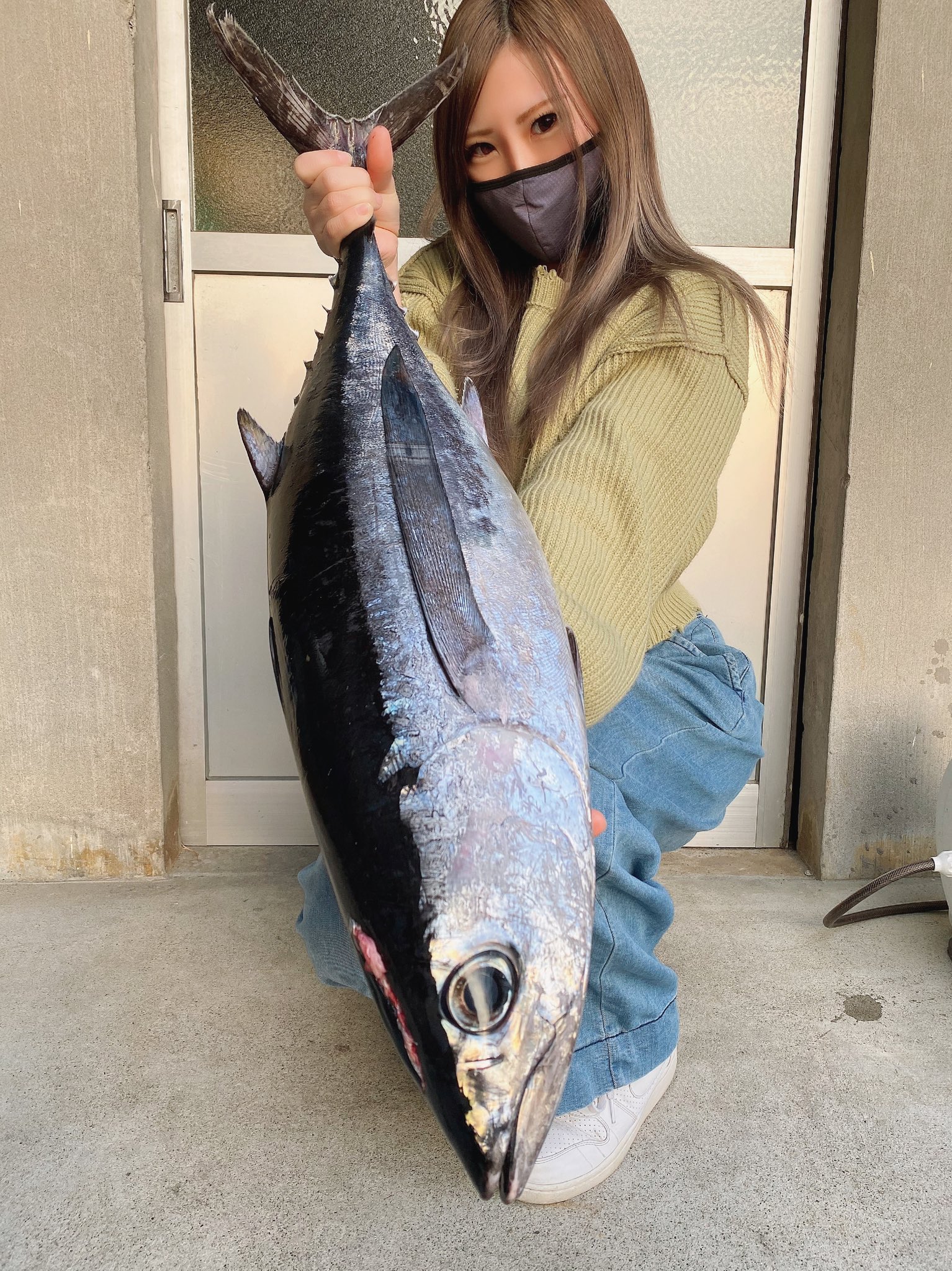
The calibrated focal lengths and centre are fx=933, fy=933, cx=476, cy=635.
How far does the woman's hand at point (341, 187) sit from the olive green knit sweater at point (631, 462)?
0.34 metres

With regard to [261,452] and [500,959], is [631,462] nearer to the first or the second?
[261,452]

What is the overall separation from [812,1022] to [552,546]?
125cm

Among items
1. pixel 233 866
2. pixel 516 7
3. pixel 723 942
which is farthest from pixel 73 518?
pixel 723 942

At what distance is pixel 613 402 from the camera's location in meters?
Result: 1.35

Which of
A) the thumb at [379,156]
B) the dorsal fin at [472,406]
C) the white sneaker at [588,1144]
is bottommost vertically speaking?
the white sneaker at [588,1144]

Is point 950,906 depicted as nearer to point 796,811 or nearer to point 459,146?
point 796,811

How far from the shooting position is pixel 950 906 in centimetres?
200

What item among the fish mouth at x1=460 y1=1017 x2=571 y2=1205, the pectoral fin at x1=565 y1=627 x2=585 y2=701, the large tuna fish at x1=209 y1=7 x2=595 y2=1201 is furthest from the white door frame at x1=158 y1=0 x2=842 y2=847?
the fish mouth at x1=460 y1=1017 x2=571 y2=1205

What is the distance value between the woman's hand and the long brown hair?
379 mm

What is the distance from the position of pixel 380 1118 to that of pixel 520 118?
1663 mm

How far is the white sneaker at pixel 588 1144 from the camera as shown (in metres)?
1.36

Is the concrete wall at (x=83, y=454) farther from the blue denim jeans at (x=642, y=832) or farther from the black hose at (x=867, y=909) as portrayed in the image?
the black hose at (x=867, y=909)

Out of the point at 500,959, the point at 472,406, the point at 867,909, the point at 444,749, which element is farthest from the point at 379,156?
the point at 867,909

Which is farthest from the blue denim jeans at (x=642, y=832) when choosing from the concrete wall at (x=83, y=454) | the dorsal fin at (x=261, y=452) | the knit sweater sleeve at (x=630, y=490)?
the concrete wall at (x=83, y=454)
